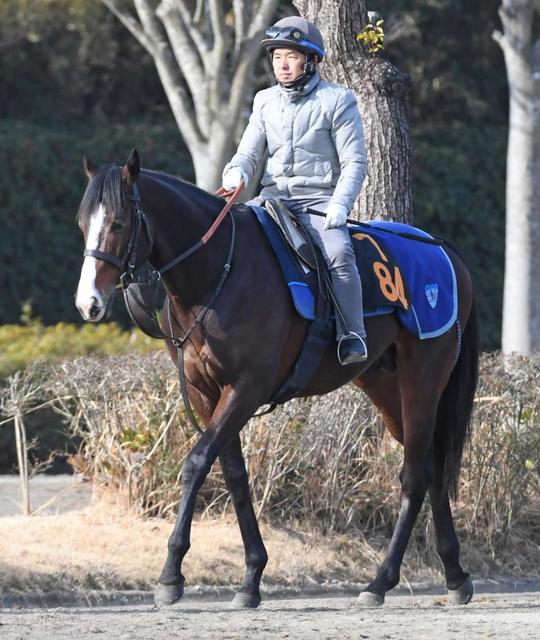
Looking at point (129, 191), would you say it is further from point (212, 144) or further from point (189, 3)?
point (189, 3)

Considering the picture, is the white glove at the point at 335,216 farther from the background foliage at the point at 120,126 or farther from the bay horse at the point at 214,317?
the background foliage at the point at 120,126

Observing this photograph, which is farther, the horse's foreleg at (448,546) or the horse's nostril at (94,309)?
the horse's foreleg at (448,546)

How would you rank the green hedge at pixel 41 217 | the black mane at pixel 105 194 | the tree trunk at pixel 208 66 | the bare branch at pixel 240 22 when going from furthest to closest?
1. the green hedge at pixel 41 217
2. the bare branch at pixel 240 22
3. the tree trunk at pixel 208 66
4. the black mane at pixel 105 194

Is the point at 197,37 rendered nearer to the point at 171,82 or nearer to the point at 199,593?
the point at 171,82

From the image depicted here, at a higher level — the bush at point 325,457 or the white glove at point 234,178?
the white glove at point 234,178

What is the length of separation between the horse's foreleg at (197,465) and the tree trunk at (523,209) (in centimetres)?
695

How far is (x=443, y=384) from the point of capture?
283 inches

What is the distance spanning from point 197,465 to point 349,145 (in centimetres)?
172

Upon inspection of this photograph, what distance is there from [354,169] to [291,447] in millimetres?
2127

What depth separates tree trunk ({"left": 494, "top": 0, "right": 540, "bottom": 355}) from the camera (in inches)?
497

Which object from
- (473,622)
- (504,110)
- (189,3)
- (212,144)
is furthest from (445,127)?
(473,622)

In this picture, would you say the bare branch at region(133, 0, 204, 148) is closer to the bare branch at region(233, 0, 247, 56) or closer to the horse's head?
the bare branch at region(233, 0, 247, 56)

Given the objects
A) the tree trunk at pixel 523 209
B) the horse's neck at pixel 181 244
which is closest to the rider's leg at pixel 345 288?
the horse's neck at pixel 181 244

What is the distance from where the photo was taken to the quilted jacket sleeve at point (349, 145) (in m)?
6.37
